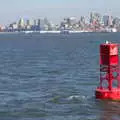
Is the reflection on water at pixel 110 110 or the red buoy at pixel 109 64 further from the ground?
the red buoy at pixel 109 64

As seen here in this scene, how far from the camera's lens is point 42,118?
111 feet

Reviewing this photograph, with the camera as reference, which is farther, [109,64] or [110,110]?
[109,64]

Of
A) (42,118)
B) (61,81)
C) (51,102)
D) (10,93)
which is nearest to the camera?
(42,118)

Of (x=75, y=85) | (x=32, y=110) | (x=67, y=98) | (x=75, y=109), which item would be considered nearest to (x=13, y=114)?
(x=32, y=110)

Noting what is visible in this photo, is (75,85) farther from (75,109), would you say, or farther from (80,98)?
(75,109)

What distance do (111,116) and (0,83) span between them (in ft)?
61.0

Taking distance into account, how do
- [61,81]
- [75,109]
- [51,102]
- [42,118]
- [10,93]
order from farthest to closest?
[61,81], [10,93], [51,102], [75,109], [42,118]

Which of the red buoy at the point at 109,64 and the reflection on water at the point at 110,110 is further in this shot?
the red buoy at the point at 109,64

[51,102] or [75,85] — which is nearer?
[51,102]

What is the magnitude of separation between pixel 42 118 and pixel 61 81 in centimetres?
1796

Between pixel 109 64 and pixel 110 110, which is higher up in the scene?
pixel 109 64

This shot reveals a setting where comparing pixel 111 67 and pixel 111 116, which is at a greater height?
pixel 111 67

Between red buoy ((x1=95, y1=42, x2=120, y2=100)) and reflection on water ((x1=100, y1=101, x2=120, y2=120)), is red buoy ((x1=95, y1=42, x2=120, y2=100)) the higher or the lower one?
the higher one

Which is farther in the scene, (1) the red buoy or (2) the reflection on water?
(1) the red buoy
